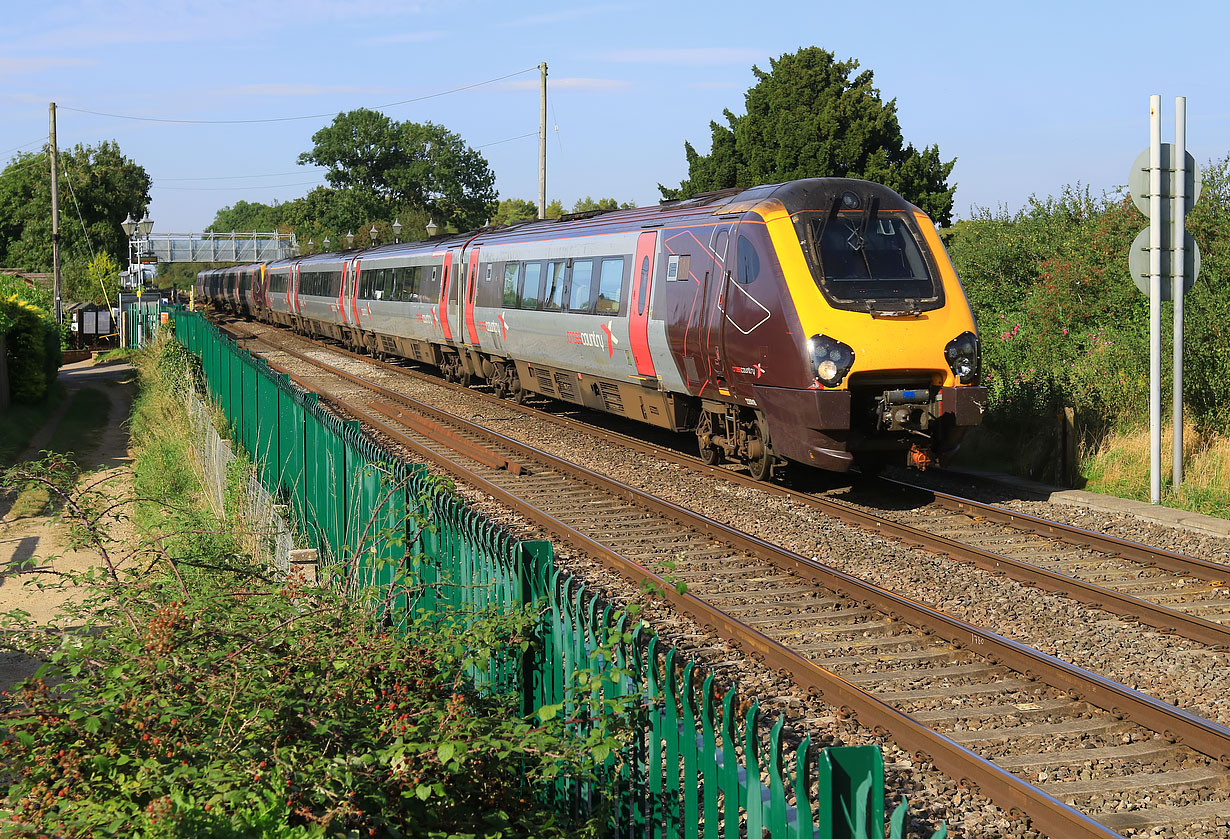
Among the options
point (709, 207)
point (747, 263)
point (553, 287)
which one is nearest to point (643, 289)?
point (709, 207)

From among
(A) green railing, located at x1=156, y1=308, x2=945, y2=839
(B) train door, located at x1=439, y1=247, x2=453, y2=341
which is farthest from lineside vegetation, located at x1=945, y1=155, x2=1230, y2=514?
(B) train door, located at x1=439, y1=247, x2=453, y2=341

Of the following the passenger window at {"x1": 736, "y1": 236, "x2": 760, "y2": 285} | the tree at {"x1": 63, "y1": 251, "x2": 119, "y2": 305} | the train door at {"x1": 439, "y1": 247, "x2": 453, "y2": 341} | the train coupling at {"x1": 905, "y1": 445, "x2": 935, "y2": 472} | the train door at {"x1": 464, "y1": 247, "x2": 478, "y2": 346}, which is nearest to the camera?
the train coupling at {"x1": 905, "y1": 445, "x2": 935, "y2": 472}

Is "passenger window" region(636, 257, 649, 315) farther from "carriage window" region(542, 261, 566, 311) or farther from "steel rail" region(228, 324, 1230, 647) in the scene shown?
"carriage window" region(542, 261, 566, 311)

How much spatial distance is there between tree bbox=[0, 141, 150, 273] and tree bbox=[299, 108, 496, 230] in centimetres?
1630

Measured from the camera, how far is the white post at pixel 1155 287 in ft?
35.9

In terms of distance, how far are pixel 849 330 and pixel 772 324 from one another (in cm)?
76

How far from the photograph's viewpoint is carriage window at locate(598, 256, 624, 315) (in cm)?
1434

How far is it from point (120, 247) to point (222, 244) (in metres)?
8.45

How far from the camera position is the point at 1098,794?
476 cm

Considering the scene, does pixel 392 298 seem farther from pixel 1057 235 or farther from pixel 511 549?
pixel 511 549

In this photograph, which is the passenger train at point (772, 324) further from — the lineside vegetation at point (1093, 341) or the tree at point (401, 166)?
the tree at point (401, 166)

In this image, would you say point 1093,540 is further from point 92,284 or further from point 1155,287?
point 92,284

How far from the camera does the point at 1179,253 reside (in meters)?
11.1

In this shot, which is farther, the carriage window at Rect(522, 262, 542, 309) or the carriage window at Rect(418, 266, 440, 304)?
the carriage window at Rect(418, 266, 440, 304)
